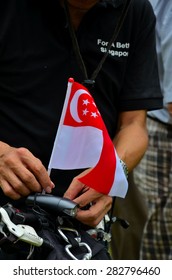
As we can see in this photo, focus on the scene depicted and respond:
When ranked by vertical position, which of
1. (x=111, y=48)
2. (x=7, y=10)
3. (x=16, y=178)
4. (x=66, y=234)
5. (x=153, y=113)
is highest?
(x=7, y=10)

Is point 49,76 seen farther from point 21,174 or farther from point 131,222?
point 131,222

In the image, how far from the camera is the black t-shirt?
357cm

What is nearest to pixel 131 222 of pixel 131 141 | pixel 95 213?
pixel 131 141

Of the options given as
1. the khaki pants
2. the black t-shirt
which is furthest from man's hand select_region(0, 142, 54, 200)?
the khaki pants

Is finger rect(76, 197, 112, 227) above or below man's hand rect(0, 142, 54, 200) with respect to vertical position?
below

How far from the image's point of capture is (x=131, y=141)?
3.91m

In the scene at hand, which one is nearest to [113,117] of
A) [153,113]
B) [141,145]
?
[141,145]

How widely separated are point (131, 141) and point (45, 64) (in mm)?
586

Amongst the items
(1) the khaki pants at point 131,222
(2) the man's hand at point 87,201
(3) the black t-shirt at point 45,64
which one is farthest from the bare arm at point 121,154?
(1) the khaki pants at point 131,222

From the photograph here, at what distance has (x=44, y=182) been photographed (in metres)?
3.37

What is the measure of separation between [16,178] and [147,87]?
963 mm

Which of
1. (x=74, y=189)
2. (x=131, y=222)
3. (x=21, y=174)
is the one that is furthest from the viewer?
(x=131, y=222)

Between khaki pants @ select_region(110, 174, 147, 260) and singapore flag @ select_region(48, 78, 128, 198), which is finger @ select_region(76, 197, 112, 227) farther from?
khaki pants @ select_region(110, 174, 147, 260)
